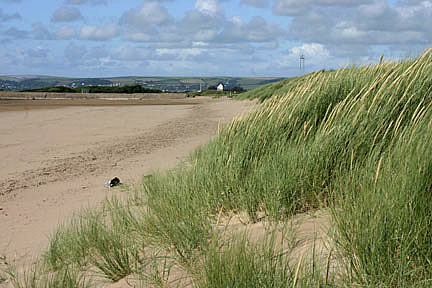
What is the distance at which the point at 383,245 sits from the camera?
2.42m

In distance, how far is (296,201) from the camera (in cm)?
369

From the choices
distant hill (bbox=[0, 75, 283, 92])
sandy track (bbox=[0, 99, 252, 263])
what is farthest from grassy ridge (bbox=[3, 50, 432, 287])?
distant hill (bbox=[0, 75, 283, 92])

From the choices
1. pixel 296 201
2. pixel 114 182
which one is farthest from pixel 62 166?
pixel 296 201

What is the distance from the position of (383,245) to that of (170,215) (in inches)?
64.5

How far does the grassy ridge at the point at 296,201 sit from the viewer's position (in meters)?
2.39

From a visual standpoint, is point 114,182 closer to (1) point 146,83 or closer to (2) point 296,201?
(2) point 296,201

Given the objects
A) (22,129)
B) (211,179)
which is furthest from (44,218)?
(22,129)

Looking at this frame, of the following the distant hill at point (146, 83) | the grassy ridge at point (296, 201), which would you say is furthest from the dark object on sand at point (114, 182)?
the distant hill at point (146, 83)

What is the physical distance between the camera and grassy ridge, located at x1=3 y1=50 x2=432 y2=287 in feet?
7.84

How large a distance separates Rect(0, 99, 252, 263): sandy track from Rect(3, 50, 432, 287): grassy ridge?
106cm

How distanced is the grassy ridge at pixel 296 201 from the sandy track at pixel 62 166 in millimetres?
1056

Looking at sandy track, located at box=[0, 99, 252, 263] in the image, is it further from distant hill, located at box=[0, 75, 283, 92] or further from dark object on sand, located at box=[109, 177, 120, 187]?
distant hill, located at box=[0, 75, 283, 92]

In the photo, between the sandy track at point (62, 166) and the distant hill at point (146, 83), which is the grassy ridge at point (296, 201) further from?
the distant hill at point (146, 83)

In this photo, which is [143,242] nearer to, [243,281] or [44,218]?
[243,281]
